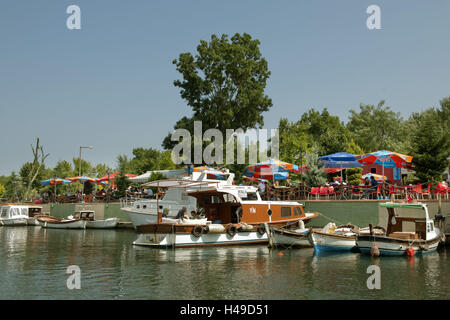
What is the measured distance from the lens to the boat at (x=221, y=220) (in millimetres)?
23688

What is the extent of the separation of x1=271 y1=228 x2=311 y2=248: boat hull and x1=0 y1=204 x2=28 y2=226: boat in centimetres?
3403

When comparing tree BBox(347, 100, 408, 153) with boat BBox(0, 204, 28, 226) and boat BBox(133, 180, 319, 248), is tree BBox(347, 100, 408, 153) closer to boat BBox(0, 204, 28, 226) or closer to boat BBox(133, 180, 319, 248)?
boat BBox(133, 180, 319, 248)

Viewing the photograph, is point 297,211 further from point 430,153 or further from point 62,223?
point 62,223

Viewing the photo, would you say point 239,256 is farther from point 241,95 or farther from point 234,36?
point 234,36

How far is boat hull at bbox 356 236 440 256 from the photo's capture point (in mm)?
20797

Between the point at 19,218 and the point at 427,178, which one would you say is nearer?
the point at 427,178

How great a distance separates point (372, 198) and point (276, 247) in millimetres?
8967

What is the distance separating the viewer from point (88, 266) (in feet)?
60.8

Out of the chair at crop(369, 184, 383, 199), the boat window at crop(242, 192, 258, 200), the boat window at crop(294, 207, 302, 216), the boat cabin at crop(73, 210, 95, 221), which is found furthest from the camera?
the boat cabin at crop(73, 210, 95, 221)

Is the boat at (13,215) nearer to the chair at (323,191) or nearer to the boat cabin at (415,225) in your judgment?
the chair at (323,191)

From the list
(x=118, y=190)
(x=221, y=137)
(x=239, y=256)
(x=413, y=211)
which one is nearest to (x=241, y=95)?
(x=221, y=137)

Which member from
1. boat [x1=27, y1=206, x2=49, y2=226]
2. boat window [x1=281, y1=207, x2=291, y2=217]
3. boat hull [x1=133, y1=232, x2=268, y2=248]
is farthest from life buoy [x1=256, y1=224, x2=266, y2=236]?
boat [x1=27, y1=206, x2=49, y2=226]
